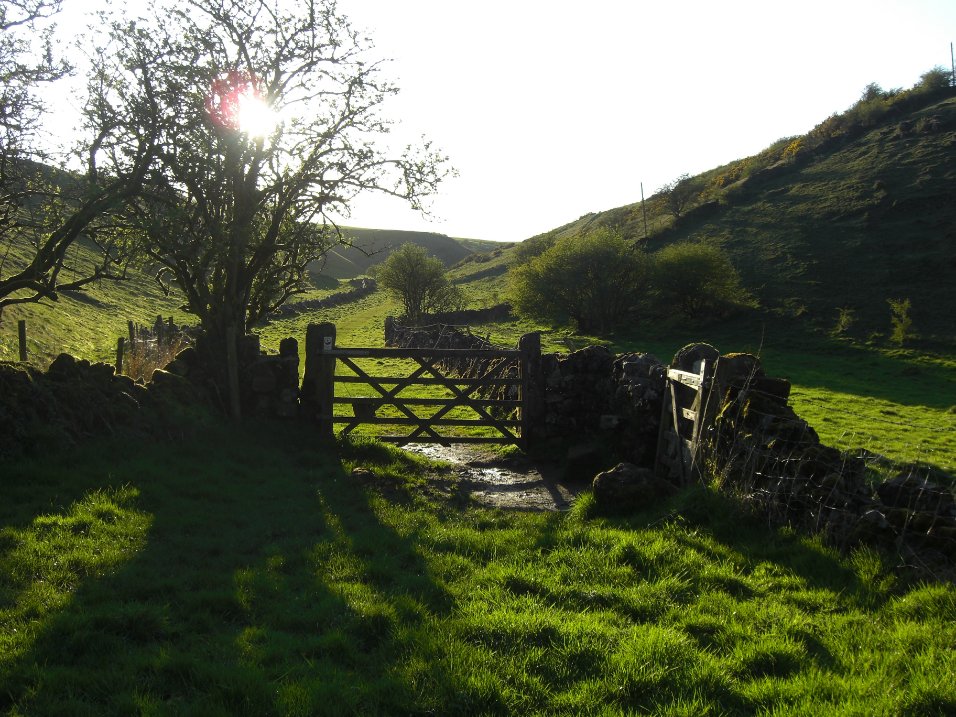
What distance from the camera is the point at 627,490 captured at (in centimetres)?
874

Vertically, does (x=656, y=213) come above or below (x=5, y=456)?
above

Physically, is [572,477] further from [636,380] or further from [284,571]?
[284,571]

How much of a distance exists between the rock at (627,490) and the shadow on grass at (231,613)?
2684 mm

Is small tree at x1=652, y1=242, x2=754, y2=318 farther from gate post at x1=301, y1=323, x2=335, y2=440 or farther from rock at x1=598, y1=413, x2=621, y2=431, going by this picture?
gate post at x1=301, y1=323, x2=335, y2=440

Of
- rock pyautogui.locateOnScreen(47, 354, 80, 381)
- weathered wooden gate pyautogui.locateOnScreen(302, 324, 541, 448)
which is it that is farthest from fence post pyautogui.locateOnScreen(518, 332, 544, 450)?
rock pyautogui.locateOnScreen(47, 354, 80, 381)

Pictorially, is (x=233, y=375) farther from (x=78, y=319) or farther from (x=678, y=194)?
(x=678, y=194)

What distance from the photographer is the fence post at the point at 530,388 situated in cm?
1369

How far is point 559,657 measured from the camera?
4773 millimetres

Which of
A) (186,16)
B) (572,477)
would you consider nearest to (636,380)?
(572,477)

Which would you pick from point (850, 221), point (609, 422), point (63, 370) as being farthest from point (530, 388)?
point (850, 221)

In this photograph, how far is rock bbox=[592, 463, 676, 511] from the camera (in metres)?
8.73

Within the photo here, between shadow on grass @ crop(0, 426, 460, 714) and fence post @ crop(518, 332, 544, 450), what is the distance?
16.8 ft

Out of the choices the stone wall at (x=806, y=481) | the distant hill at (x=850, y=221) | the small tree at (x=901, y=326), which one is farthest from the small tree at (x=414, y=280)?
the stone wall at (x=806, y=481)

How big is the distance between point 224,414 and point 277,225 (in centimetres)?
414
